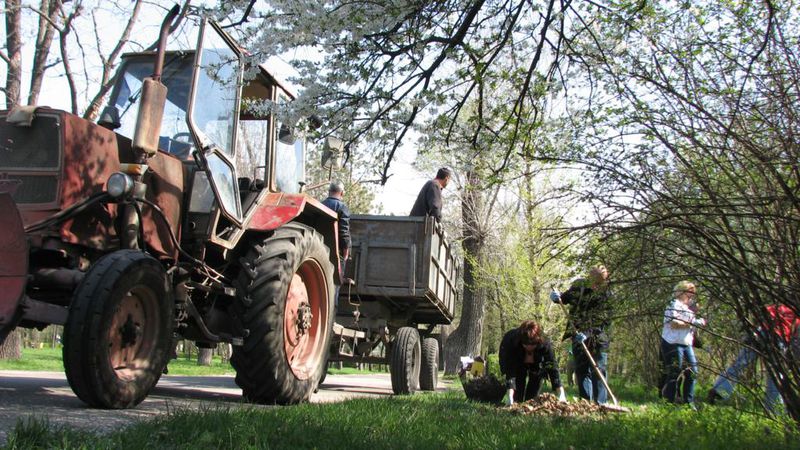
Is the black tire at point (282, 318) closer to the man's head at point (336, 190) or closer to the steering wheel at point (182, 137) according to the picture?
the steering wheel at point (182, 137)

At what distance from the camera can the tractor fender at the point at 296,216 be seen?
21.6 ft

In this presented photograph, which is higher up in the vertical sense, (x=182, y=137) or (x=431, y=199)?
(x=431, y=199)

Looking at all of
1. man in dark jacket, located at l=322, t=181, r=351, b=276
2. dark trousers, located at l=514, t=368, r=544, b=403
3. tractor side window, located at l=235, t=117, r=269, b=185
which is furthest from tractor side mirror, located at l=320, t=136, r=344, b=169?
dark trousers, located at l=514, t=368, r=544, b=403

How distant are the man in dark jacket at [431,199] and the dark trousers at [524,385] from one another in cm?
260

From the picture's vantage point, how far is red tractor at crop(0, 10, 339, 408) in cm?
464

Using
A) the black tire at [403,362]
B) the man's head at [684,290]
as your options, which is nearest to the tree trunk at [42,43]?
the black tire at [403,362]

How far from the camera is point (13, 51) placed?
15531mm

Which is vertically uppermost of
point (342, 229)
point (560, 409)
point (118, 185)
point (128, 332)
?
point (342, 229)

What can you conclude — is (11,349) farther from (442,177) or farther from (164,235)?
(164,235)

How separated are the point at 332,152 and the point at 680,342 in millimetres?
4153

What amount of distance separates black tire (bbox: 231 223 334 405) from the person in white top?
3.04m

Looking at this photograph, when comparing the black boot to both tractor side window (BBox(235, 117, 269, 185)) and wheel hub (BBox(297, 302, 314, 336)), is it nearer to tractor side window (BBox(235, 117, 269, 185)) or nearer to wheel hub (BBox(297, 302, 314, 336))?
wheel hub (BBox(297, 302, 314, 336))

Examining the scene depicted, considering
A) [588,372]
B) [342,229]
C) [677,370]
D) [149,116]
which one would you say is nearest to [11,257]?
[149,116]

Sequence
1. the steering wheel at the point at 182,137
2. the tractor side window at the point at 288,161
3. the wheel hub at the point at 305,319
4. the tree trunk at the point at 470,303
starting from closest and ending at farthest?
1. the steering wheel at the point at 182,137
2. the wheel hub at the point at 305,319
3. the tractor side window at the point at 288,161
4. the tree trunk at the point at 470,303
